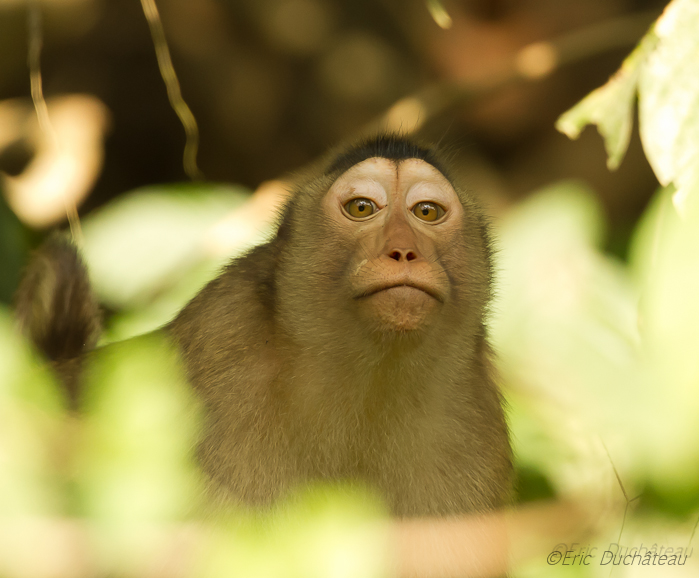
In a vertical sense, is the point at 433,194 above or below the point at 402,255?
above

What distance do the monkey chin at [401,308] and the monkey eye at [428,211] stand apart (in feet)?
1.63

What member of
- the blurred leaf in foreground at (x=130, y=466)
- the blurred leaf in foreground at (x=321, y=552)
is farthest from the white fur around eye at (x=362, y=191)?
the blurred leaf in foreground at (x=321, y=552)

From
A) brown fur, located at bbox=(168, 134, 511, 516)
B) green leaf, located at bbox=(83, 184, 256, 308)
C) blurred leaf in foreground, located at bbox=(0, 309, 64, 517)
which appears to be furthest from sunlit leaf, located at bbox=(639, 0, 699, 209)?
green leaf, located at bbox=(83, 184, 256, 308)

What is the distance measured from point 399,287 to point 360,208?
0.54 meters

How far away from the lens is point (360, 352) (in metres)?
3.39

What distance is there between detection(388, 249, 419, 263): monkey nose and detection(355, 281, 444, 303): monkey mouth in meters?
0.10

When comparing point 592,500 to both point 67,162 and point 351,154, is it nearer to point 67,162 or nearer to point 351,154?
Result: point 351,154

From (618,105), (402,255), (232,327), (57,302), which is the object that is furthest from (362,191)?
(57,302)

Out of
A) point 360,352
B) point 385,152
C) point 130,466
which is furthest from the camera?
point 385,152

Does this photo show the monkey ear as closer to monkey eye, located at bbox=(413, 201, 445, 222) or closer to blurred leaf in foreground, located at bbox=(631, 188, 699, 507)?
monkey eye, located at bbox=(413, 201, 445, 222)

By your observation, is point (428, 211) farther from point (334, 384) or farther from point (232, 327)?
point (232, 327)

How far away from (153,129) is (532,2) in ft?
13.7

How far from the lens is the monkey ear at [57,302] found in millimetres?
4758

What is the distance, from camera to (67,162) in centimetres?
607
